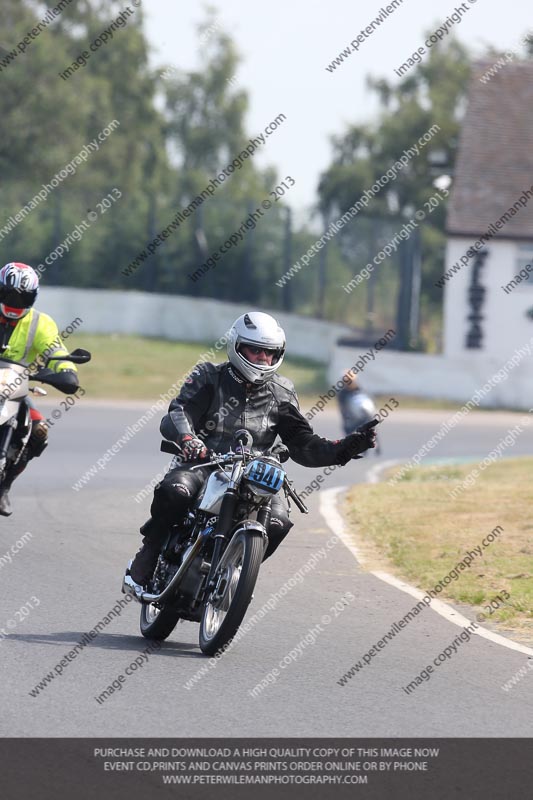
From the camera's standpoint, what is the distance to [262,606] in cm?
947

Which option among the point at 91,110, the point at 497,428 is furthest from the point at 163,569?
the point at 91,110

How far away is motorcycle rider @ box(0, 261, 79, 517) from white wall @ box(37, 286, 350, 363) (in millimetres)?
30392

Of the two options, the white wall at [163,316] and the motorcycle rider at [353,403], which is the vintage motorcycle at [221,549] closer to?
the motorcycle rider at [353,403]

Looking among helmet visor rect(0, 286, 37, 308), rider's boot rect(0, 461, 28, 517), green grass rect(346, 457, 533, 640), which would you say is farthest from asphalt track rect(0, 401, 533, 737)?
helmet visor rect(0, 286, 37, 308)

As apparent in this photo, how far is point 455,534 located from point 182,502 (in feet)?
17.7

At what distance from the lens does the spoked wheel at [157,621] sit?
8.08 meters

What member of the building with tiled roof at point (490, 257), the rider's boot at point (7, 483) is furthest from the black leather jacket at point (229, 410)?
the building with tiled roof at point (490, 257)

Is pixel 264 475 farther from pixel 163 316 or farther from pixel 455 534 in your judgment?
pixel 163 316

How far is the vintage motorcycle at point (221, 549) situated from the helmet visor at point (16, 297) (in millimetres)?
3166

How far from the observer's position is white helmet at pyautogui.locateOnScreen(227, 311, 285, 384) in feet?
26.5

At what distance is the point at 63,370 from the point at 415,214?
163 ft

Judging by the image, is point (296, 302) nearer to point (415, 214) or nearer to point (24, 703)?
point (415, 214)

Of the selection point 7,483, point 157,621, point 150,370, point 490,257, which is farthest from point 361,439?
point 490,257

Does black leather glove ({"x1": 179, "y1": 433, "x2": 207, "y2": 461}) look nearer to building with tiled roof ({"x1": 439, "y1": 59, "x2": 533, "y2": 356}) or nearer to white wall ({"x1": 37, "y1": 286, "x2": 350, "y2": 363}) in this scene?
building with tiled roof ({"x1": 439, "y1": 59, "x2": 533, "y2": 356})
